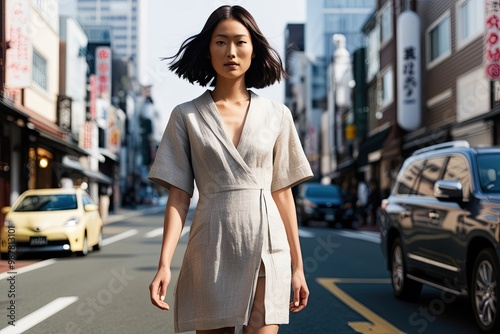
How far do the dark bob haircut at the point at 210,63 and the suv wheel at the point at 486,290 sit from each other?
3899mm

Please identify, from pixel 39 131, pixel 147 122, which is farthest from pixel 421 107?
pixel 147 122

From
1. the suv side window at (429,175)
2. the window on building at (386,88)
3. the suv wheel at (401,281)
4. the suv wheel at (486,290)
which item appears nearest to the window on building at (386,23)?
the window on building at (386,88)

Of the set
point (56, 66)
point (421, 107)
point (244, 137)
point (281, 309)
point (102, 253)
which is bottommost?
point (102, 253)

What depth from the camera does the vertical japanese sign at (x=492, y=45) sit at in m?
20.0

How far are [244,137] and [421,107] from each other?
2936cm

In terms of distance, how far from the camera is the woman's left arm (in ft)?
9.28

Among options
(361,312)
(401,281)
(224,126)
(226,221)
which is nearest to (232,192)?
(226,221)

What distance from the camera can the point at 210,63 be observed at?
9.89 ft

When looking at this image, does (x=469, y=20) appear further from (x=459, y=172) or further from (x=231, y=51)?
(x=231, y=51)

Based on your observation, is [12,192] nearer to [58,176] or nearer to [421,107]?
[58,176]

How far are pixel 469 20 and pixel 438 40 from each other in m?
4.38

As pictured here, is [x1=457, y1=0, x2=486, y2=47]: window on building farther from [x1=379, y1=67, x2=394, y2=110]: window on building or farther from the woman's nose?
the woman's nose

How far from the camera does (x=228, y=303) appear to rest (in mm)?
2676

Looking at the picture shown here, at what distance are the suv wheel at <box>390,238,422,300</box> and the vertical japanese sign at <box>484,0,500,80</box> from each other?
12.1 metres
